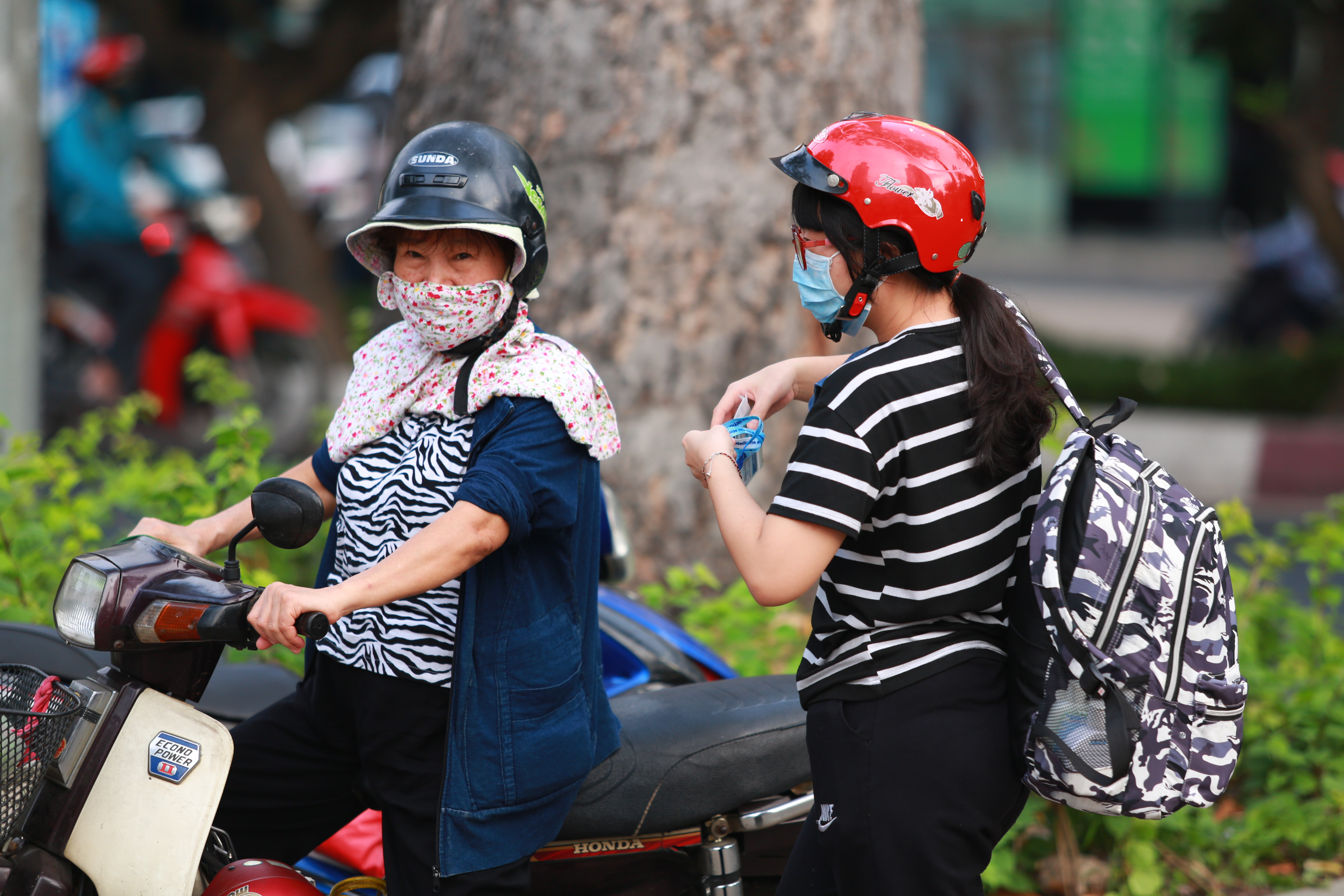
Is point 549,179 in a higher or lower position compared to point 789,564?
higher

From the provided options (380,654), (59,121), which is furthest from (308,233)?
(380,654)

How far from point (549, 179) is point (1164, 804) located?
2885 mm

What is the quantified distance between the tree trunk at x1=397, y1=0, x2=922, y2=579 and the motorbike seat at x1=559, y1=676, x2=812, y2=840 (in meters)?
1.88

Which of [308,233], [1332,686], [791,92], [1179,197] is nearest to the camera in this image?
[1332,686]

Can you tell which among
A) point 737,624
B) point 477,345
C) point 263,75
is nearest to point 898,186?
point 477,345

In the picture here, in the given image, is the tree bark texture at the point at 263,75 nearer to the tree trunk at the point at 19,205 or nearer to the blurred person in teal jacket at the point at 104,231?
the blurred person in teal jacket at the point at 104,231

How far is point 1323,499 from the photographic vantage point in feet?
28.7

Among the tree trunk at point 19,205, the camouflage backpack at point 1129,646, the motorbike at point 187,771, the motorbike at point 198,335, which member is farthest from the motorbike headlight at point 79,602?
the motorbike at point 198,335

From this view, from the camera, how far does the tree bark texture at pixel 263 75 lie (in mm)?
8203

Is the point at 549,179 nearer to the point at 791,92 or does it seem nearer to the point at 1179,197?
the point at 791,92

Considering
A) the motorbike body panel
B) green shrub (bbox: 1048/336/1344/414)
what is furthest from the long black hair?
green shrub (bbox: 1048/336/1344/414)

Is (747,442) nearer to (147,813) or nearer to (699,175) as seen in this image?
(147,813)

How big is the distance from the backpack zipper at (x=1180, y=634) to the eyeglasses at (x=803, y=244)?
0.69 meters

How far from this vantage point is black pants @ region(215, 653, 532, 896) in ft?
7.23
